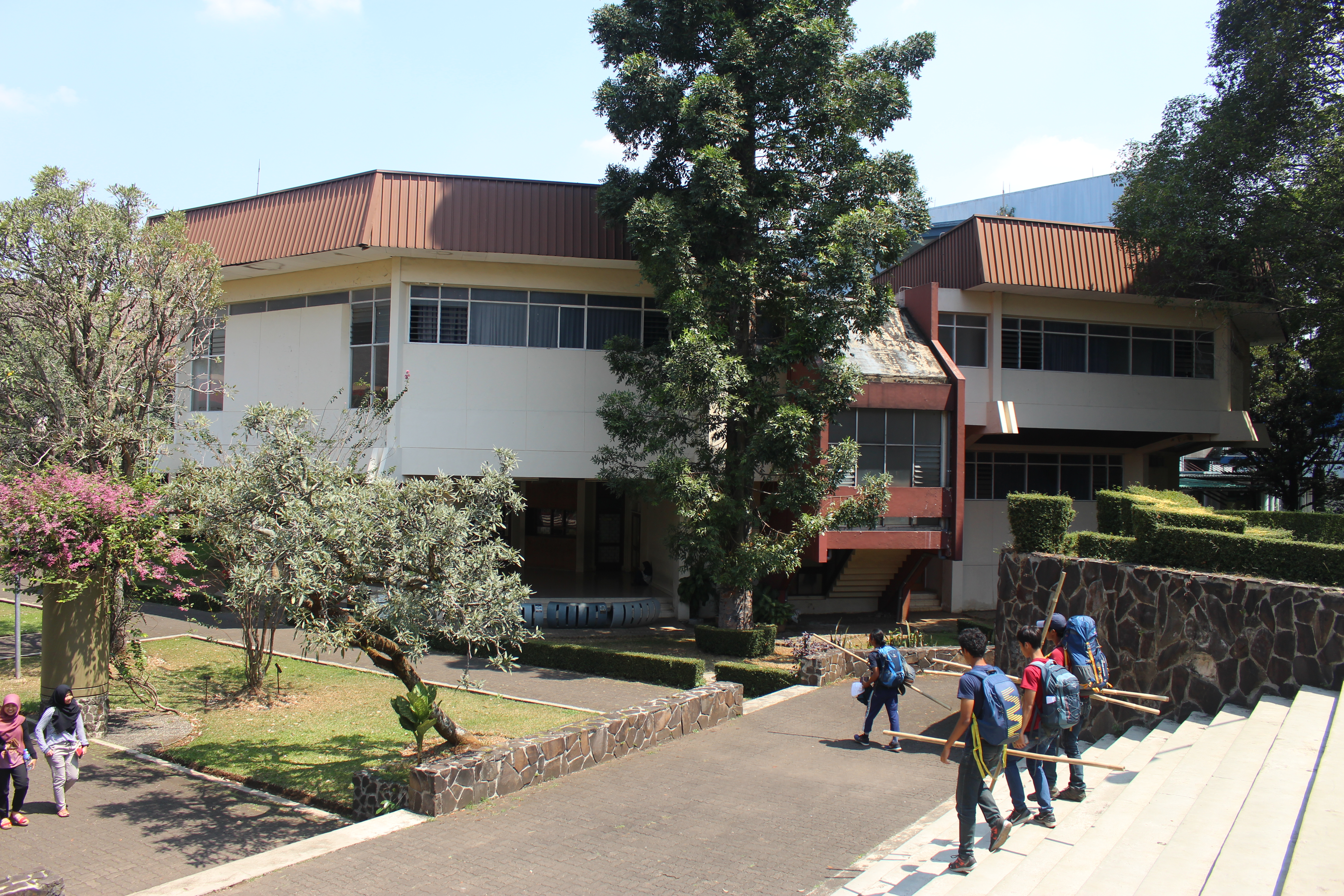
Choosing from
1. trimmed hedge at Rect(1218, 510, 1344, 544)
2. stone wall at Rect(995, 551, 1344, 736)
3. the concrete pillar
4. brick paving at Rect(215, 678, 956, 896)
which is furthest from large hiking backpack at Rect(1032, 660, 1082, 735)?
the concrete pillar

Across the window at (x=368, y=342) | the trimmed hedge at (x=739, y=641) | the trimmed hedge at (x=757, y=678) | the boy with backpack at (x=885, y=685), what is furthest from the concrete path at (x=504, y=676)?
the window at (x=368, y=342)

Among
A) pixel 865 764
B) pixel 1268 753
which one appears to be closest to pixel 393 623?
pixel 865 764

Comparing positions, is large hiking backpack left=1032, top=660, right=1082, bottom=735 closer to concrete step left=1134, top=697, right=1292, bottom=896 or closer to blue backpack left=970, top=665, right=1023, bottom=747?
blue backpack left=970, top=665, right=1023, bottom=747

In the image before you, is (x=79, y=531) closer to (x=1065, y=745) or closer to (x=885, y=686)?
(x=885, y=686)

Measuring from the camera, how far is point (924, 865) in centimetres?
697

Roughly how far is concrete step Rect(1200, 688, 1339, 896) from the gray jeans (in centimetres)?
1015

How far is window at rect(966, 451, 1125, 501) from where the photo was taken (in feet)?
82.4

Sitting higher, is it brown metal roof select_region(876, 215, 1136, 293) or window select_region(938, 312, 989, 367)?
brown metal roof select_region(876, 215, 1136, 293)

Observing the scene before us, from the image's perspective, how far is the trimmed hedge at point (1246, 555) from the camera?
32.9 feet

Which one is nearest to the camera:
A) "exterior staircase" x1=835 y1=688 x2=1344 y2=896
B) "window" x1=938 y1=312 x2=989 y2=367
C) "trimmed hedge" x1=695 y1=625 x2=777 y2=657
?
"exterior staircase" x1=835 y1=688 x2=1344 y2=896

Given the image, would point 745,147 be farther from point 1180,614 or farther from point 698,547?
point 1180,614

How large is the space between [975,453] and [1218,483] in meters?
15.6

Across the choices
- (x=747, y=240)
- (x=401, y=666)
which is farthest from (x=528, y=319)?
(x=401, y=666)

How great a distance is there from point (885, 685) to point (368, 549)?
20.7 ft
